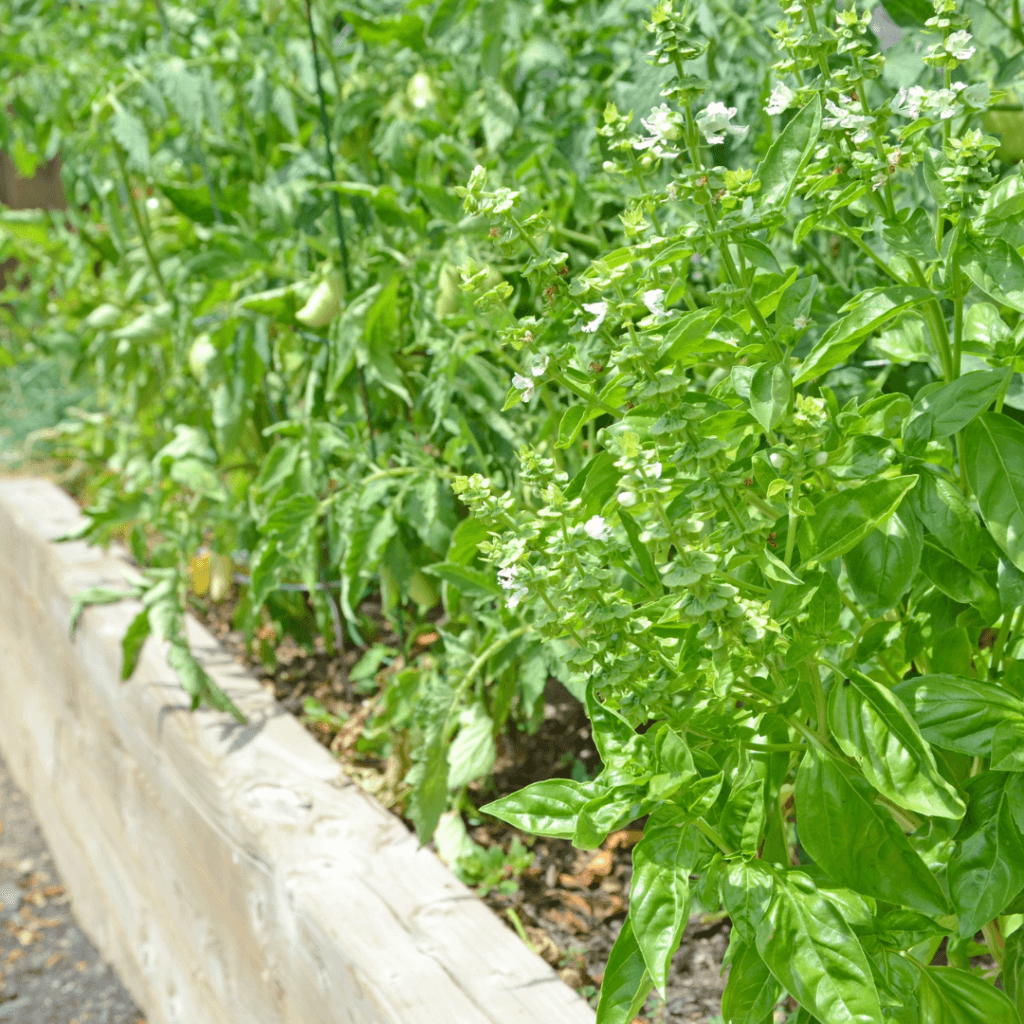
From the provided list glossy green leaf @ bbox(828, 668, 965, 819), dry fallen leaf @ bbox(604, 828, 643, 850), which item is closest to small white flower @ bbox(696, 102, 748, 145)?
glossy green leaf @ bbox(828, 668, 965, 819)

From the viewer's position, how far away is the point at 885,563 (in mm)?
682

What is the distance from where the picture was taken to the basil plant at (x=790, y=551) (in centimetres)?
62

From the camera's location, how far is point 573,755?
157cm

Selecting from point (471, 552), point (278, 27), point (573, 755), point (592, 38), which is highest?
point (278, 27)

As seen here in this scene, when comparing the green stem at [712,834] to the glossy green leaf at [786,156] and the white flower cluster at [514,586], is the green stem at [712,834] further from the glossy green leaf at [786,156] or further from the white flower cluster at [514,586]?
the glossy green leaf at [786,156]

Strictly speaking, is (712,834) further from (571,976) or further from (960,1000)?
(571,976)

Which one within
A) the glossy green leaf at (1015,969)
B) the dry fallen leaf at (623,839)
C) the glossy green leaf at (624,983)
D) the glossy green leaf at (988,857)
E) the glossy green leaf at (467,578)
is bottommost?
the dry fallen leaf at (623,839)

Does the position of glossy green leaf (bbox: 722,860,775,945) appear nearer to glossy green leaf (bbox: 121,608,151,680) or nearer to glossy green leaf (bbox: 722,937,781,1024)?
glossy green leaf (bbox: 722,937,781,1024)

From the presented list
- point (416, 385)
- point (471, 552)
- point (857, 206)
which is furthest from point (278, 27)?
point (857, 206)

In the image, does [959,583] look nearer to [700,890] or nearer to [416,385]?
[700,890]

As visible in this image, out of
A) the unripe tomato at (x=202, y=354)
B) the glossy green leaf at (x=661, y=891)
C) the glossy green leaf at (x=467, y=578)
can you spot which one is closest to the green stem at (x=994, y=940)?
the glossy green leaf at (x=661, y=891)

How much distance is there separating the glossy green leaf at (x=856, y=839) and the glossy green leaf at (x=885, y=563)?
10 cm

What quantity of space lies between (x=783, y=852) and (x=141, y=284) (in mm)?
1773

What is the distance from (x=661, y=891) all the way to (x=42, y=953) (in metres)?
2.34
